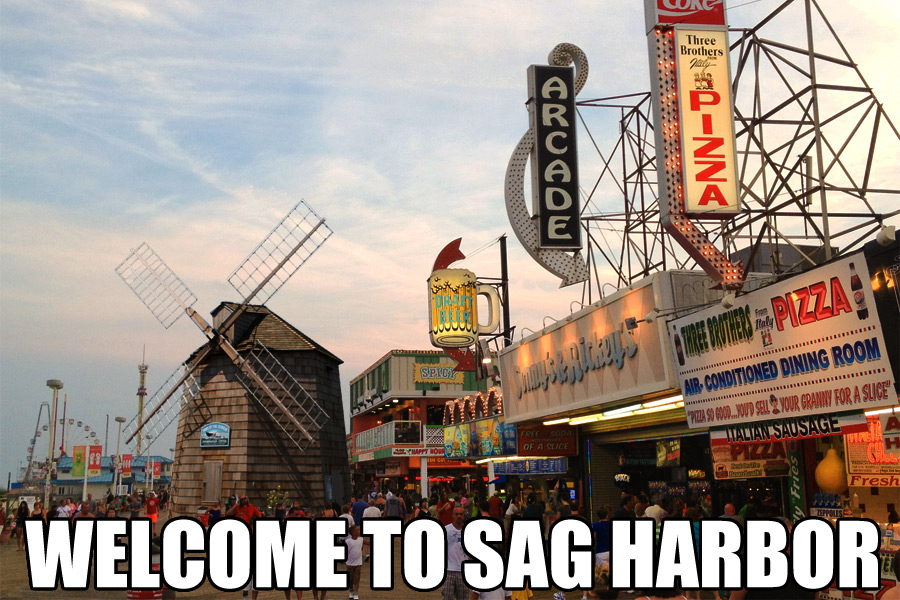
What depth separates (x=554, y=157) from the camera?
21.3 meters

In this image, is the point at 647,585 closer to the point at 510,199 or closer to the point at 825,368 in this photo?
the point at 825,368

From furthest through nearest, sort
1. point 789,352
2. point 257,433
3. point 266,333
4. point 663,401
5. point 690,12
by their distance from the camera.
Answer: point 266,333 → point 257,433 → point 663,401 → point 690,12 → point 789,352

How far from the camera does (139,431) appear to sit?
42.1 meters

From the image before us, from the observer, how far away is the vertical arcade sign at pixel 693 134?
45.1ft

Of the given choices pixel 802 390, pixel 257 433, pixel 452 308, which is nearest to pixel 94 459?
pixel 257 433

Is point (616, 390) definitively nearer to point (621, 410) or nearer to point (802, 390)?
point (621, 410)

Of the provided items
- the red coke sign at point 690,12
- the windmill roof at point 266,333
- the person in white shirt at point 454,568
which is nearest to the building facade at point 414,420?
the windmill roof at point 266,333

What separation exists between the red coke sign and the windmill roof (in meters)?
28.7

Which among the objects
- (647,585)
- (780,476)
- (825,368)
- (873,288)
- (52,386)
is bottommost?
(647,585)

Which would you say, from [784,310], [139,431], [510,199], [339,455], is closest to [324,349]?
[339,455]

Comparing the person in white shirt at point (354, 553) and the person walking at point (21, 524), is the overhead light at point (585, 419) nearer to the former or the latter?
the person in white shirt at point (354, 553)

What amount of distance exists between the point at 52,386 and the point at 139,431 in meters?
7.88

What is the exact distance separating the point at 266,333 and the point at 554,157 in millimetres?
23056

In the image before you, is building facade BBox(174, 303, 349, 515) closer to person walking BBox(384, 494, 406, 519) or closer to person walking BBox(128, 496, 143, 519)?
person walking BBox(128, 496, 143, 519)
